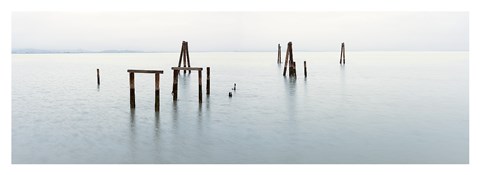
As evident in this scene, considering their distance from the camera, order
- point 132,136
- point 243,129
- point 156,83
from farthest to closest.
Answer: point 156,83 → point 243,129 → point 132,136

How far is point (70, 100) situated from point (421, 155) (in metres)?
15.3

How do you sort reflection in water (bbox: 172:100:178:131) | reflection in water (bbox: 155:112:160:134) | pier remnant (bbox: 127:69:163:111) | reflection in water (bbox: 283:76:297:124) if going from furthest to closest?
reflection in water (bbox: 283:76:297:124), pier remnant (bbox: 127:69:163:111), reflection in water (bbox: 172:100:178:131), reflection in water (bbox: 155:112:160:134)

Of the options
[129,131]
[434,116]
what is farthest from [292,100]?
[129,131]

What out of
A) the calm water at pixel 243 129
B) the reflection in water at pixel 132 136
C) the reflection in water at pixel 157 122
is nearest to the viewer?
the calm water at pixel 243 129

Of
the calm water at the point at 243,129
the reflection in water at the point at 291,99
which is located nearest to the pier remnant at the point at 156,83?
the calm water at the point at 243,129

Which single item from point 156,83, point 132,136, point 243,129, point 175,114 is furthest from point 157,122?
point 243,129

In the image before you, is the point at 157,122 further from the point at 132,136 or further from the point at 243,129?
the point at 243,129

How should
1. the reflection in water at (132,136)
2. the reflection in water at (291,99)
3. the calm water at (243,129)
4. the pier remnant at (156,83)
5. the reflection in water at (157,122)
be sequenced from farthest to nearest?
the reflection in water at (291,99)
the pier remnant at (156,83)
the reflection in water at (157,122)
the reflection in water at (132,136)
the calm water at (243,129)

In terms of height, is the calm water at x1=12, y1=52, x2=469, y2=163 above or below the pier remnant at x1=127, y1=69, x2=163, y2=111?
below

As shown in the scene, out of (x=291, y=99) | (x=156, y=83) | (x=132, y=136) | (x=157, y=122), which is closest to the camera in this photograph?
(x=132, y=136)

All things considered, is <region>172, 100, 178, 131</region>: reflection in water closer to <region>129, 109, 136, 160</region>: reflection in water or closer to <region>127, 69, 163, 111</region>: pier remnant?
<region>127, 69, 163, 111</region>: pier remnant

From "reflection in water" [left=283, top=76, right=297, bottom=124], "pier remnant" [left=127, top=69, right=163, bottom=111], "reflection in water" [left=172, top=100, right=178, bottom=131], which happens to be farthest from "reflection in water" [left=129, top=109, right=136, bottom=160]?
"reflection in water" [left=283, top=76, right=297, bottom=124]

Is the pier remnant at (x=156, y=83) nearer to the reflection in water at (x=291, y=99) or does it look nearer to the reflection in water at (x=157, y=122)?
the reflection in water at (x=157, y=122)

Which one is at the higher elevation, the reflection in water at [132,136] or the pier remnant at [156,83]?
the pier remnant at [156,83]
